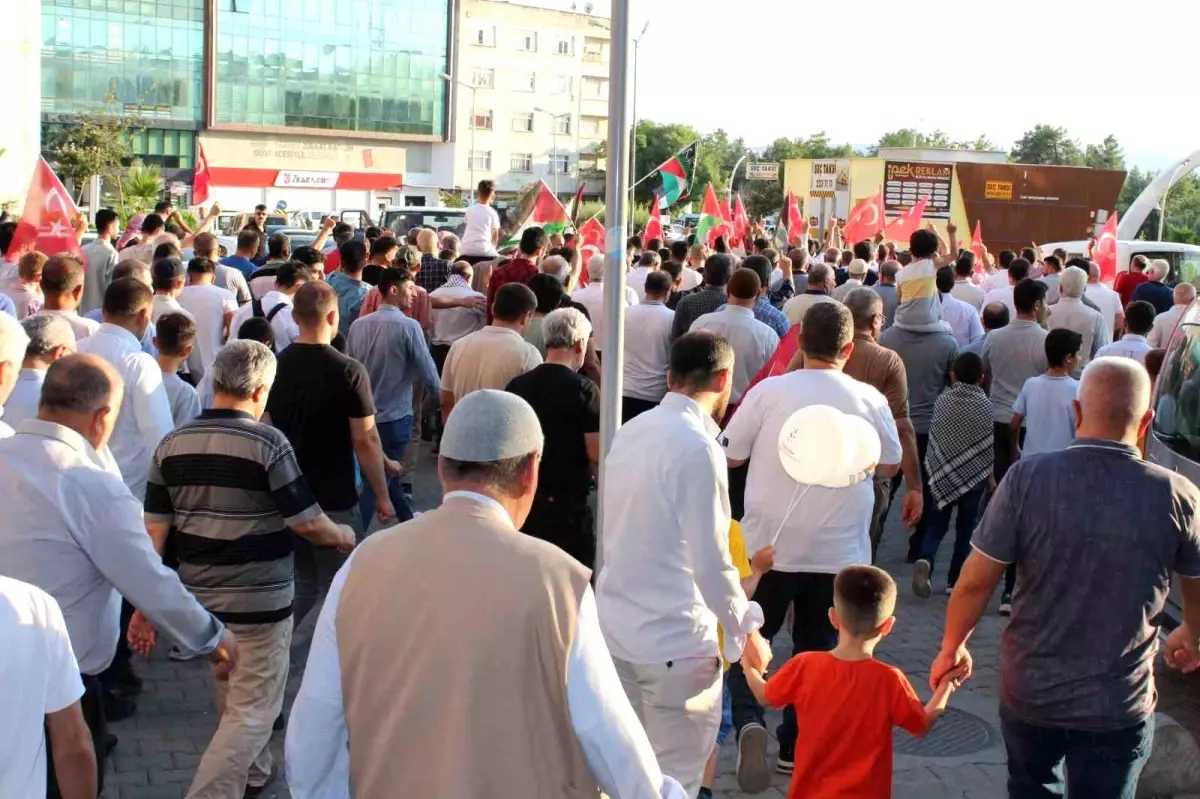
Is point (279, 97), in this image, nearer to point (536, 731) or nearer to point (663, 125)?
point (663, 125)

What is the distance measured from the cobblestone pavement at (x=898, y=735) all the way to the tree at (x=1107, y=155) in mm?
105382

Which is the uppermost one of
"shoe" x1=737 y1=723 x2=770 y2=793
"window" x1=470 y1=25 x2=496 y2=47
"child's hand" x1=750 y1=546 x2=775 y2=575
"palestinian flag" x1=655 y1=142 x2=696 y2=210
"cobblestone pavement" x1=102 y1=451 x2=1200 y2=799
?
"window" x1=470 y1=25 x2=496 y2=47

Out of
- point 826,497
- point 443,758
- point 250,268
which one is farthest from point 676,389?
point 250,268

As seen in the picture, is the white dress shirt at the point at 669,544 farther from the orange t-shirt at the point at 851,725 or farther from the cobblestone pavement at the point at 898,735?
the cobblestone pavement at the point at 898,735

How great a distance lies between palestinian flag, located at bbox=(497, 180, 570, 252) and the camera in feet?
51.1

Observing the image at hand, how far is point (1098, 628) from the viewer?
170 inches

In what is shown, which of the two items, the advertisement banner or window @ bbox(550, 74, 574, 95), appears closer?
the advertisement banner

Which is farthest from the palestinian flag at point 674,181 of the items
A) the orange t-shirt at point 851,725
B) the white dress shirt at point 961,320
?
the orange t-shirt at point 851,725

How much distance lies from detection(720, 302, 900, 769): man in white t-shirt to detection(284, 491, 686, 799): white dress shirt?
2861 millimetres

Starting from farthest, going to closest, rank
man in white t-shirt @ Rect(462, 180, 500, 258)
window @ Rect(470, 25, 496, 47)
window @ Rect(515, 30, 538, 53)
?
window @ Rect(515, 30, 538, 53), window @ Rect(470, 25, 496, 47), man in white t-shirt @ Rect(462, 180, 500, 258)

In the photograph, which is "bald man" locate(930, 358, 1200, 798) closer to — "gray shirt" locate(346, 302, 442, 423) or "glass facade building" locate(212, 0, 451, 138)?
"gray shirt" locate(346, 302, 442, 423)

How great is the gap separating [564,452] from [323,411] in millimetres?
1154

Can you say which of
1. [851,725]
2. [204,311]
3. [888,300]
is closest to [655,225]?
[888,300]

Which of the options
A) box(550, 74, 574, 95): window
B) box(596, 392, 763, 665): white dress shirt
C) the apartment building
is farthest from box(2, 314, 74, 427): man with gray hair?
box(550, 74, 574, 95): window
